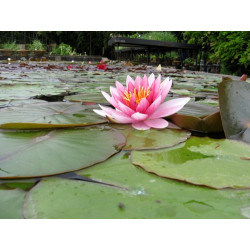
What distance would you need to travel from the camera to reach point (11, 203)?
43 cm

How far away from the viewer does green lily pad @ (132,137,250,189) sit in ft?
1.68

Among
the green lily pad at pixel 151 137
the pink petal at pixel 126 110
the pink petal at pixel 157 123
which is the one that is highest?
the pink petal at pixel 126 110

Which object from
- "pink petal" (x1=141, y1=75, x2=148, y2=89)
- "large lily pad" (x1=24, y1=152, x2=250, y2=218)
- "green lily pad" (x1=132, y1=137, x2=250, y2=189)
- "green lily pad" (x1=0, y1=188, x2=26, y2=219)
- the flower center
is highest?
"pink petal" (x1=141, y1=75, x2=148, y2=89)

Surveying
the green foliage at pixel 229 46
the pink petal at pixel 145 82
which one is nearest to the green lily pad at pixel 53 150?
the pink petal at pixel 145 82

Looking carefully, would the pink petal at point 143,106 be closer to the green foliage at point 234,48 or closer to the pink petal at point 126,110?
the pink petal at point 126,110

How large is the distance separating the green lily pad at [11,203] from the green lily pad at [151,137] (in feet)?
1.01

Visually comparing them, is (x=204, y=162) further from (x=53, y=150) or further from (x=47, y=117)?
(x=47, y=117)

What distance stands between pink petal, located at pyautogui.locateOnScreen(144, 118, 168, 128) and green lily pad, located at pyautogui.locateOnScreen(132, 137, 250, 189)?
0.11 meters

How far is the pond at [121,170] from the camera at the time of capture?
0.42 metres

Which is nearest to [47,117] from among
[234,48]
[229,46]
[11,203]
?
[11,203]

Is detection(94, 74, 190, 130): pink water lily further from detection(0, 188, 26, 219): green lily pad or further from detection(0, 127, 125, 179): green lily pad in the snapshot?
detection(0, 188, 26, 219): green lily pad

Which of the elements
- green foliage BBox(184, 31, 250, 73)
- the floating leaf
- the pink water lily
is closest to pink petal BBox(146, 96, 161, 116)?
the pink water lily

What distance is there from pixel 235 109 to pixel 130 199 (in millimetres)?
485

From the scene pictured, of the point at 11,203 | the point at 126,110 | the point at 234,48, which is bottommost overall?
the point at 11,203
